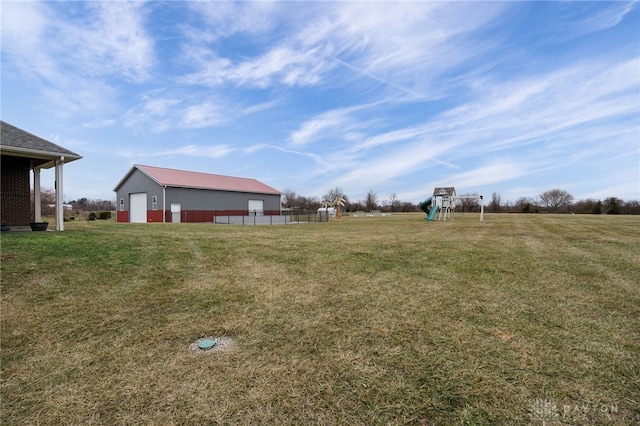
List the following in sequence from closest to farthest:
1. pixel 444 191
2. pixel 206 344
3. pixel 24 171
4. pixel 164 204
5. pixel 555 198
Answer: pixel 206 344, pixel 24 171, pixel 164 204, pixel 444 191, pixel 555 198

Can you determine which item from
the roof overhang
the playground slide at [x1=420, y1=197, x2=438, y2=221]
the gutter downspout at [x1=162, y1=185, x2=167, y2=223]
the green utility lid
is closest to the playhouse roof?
the playground slide at [x1=420, y1=197, x2=438, y2=221]

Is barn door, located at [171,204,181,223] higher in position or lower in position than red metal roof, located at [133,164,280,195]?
lower

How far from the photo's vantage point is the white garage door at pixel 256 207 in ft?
107

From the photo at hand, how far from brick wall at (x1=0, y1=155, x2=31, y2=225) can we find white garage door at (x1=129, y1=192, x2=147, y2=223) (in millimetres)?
14409

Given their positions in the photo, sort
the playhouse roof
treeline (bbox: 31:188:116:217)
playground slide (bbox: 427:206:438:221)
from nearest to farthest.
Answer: playground slide (bbox: 427:206:438:221) < the playhouse roof < treeline (bbox: 31:188:116:217)

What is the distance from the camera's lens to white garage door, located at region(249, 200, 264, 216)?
3247cm

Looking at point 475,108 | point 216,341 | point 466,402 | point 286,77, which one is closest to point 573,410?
point 466,402

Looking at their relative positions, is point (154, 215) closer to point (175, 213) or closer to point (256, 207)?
point (175, 213)

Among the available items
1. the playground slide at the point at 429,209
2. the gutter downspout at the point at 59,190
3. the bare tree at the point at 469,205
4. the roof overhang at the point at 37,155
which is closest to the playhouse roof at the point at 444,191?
the playground slide at the point at 429,209

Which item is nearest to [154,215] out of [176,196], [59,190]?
[176,196]

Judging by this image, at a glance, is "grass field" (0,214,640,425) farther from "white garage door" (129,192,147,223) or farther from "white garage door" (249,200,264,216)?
"white garage door" (249,200,264,216)

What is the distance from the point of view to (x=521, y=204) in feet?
182

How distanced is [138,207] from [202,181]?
613cm

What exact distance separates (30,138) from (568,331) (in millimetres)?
16282
